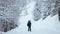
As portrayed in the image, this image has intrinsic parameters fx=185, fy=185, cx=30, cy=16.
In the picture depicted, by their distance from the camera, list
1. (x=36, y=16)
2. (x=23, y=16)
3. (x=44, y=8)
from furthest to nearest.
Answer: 1. (x=23, y=16)
2. (x=36, y=16)
3. (x=44, y=8)

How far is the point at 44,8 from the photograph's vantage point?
46.0 meters

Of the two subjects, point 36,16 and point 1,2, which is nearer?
point 1,2

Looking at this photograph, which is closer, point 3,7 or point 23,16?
point 3,7

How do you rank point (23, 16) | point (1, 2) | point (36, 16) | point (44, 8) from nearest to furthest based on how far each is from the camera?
point (1, 2) < point (44, 8) < point (36, 16) < point (23, 16)

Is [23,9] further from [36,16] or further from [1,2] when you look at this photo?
[1,2]

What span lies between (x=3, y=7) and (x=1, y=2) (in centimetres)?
150

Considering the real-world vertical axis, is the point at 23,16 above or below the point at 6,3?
below

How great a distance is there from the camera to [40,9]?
159 ft

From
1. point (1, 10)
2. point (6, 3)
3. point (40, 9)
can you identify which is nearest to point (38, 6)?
point (40, 9)

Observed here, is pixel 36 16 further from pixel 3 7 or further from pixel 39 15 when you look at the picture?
pixel 3 7

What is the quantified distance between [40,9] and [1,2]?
13.8m

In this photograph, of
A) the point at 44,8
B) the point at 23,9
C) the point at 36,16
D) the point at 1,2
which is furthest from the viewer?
the point at 23,9

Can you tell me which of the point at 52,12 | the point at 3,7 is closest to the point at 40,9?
the point at 52,12

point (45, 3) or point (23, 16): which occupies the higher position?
point (45, 3)
